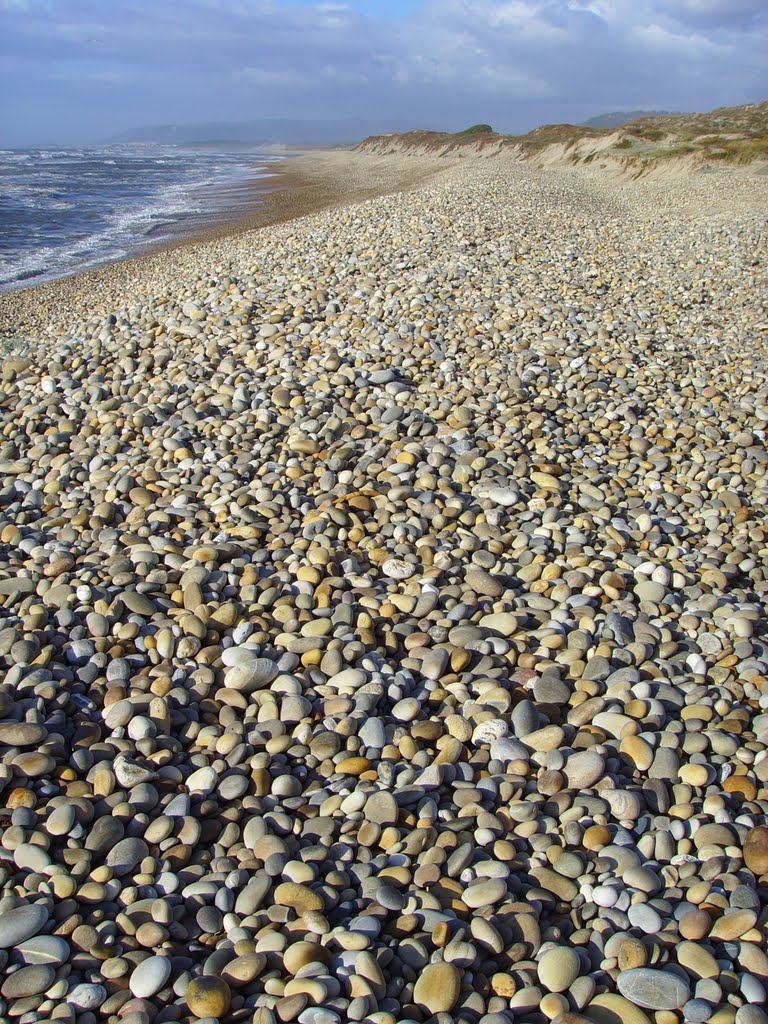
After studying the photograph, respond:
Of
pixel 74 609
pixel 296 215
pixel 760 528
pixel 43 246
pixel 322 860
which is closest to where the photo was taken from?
pixel 322 860

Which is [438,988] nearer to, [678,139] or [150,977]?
[150,977]

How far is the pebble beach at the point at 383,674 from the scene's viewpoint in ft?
6.18

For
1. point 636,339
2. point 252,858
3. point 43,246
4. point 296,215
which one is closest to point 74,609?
point 252,858

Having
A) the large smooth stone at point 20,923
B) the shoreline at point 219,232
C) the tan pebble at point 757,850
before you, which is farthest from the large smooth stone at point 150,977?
the shoreline at point 219,232

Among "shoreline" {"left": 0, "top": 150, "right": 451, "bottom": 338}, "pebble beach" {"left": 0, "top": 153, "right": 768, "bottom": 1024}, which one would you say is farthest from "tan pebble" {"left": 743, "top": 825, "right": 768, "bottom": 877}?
"shoreline" {"left": 0, "top": 150, "right": 451, "bottom": 338}

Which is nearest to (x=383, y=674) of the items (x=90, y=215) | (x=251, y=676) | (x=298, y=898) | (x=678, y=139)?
(x=251, y=676)

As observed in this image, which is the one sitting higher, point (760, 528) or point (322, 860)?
point (760, 528)

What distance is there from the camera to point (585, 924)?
2014mm

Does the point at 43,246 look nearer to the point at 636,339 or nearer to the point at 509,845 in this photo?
the point at 636,339

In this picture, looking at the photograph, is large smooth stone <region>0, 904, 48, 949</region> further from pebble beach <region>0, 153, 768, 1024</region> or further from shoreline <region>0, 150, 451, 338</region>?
shoreline <region>0, 150, 451, 338</region>

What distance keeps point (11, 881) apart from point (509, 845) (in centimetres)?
146

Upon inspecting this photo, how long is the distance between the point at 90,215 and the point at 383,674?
2351 centimetres

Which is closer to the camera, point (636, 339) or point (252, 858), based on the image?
point (252, 858)

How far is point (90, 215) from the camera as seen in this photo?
22.2m
